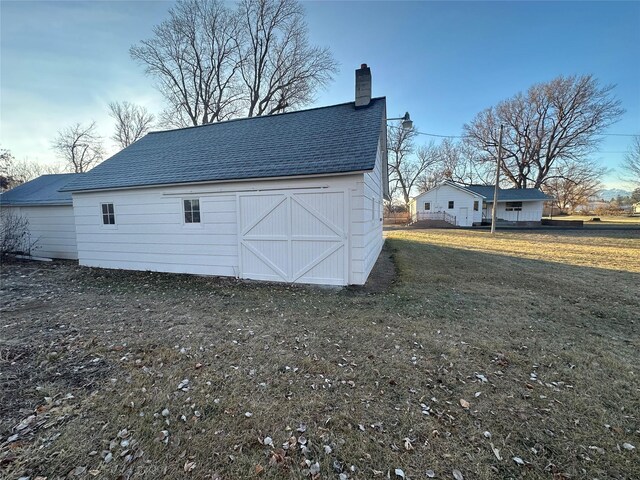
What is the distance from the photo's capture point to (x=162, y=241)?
27.8 feet

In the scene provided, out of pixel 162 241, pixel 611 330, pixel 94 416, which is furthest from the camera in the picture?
pixel 162 241

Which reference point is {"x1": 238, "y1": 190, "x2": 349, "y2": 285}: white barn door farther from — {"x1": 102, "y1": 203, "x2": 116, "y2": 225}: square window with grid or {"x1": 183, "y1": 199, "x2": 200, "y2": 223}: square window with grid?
{"x1": 102, "y1": 203, "x2": 116, "y2": 225}: square window with grid

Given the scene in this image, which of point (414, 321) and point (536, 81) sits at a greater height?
point (536, 81)

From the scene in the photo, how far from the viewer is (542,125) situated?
32000 millimetres

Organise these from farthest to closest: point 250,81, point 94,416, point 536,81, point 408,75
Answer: point 536,81, point 250,81, point 408,75, point 94,416

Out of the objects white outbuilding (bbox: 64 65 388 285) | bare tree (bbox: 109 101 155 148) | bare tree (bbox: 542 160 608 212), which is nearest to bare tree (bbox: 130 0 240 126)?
bare tree (bbox: 109 101 155 148)

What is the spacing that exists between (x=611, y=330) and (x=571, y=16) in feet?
39.6

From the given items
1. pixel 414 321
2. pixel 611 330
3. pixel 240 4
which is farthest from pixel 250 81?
pixel 611 330

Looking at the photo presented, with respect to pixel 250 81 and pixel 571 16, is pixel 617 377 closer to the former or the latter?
pixel 571 16

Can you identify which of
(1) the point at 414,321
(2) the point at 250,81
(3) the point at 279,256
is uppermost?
(2) the point at 250,81

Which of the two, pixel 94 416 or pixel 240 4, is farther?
pixel 240 4

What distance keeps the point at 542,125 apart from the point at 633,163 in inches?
366

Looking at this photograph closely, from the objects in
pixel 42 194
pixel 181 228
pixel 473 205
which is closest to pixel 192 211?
pixel 181 228

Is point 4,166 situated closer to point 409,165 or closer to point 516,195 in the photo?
point 409,165
